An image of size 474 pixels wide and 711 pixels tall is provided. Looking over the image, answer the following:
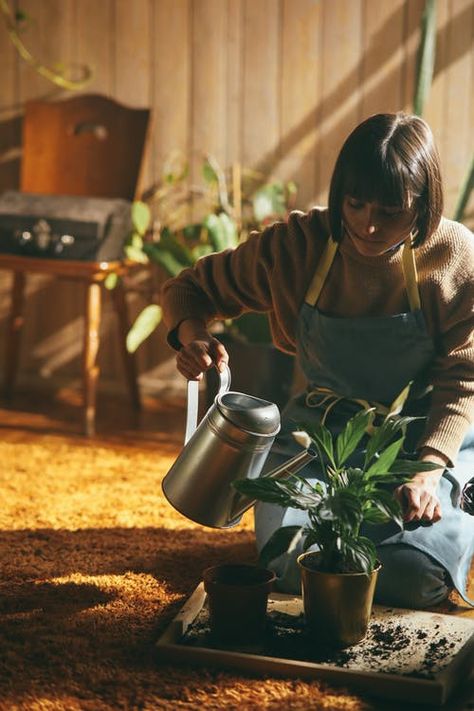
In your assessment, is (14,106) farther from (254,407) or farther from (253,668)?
(253,668)

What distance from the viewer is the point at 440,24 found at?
337 cm

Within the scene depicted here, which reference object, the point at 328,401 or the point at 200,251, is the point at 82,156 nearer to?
the point at 200,251

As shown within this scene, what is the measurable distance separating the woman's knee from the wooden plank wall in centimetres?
175

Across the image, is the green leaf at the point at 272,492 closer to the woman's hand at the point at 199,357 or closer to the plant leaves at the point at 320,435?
the plant leaves at the point at 320,435

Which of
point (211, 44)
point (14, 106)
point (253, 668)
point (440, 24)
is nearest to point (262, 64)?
point (211, 44)

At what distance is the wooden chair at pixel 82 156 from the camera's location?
3.59 metres

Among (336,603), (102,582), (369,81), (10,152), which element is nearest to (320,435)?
(336,603)

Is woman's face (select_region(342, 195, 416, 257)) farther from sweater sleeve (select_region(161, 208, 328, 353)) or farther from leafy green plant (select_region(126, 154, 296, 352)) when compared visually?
leafy green plant (select_region(126, 154, 296, 352))

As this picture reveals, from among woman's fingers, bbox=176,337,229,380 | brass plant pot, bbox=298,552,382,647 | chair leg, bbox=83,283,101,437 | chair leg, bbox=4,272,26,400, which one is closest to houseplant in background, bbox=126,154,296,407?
chair leg, bbox=83,283,101,437

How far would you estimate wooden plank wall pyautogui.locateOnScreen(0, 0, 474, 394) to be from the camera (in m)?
3.42

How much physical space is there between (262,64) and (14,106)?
0.88 m

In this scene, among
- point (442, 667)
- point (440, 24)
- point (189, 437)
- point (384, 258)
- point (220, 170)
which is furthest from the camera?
point (220, 170)

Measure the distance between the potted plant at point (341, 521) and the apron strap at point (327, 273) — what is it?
375mm

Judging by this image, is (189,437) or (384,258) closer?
(189,437)
